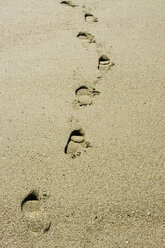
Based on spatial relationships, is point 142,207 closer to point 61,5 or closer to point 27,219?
point 27,219

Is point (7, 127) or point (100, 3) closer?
point (7, 127)

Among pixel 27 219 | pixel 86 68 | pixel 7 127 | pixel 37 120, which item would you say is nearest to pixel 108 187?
pixel 27 219

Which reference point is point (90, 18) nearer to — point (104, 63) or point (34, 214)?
point (104, 63)

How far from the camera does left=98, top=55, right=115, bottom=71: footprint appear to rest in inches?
83.5

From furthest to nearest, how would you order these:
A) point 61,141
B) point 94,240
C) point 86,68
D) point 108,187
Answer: point 86,68 → point 61,141 → point 108,187 → point 94,240

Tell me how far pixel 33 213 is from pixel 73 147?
1.60 feet

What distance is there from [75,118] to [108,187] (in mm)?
553

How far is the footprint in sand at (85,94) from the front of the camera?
1.93 meters

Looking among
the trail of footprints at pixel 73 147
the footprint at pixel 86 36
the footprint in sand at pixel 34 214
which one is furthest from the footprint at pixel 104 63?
the footprint in sand at pixel 34 214

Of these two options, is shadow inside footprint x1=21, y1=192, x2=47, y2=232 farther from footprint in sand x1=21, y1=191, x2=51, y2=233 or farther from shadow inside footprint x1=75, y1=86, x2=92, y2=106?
shadow inside footprint x1=75, y1=86, x2=92, y2=106

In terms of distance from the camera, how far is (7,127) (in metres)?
1.82

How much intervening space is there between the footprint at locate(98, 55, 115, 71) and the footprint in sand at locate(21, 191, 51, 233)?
1.15 meters

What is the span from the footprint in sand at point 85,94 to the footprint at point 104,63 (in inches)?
9.8

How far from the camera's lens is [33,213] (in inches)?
59.5
